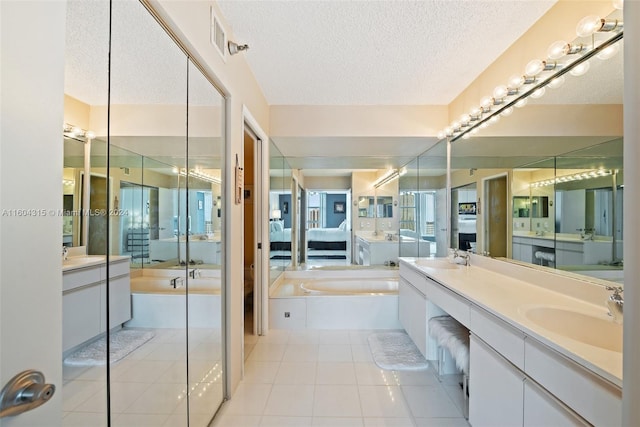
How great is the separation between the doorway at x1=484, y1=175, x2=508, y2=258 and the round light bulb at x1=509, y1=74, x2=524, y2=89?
64 cm

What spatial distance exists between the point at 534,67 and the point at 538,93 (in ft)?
0.58

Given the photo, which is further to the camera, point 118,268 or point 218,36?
point 218,36

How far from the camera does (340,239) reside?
5.08m

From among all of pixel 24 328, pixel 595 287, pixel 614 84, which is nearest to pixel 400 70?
pixel 614 84

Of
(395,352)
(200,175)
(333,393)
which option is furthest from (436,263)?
(200,175)

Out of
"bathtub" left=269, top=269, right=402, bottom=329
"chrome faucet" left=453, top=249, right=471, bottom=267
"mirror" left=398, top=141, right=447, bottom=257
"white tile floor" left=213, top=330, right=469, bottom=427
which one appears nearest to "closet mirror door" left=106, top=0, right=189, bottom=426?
"white tile floor" left=213, top=330, right=469, bottom=427

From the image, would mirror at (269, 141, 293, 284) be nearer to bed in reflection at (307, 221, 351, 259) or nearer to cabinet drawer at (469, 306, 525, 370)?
bed in reflection at (307, 221, 351, 259)

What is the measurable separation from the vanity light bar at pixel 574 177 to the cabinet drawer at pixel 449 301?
902mm

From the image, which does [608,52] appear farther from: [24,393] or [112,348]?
[112,348]

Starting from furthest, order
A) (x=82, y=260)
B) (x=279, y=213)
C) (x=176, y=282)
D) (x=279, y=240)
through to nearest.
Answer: (x=279, y=213)
(x=279, y=240)
(x=176, y=282)
(x=82, y=260)

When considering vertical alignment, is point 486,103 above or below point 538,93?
above

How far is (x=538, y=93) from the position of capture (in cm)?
188

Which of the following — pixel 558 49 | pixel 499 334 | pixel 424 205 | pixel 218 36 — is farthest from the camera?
pixel 424 205

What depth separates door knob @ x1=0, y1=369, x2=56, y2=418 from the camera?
0.51 meters
